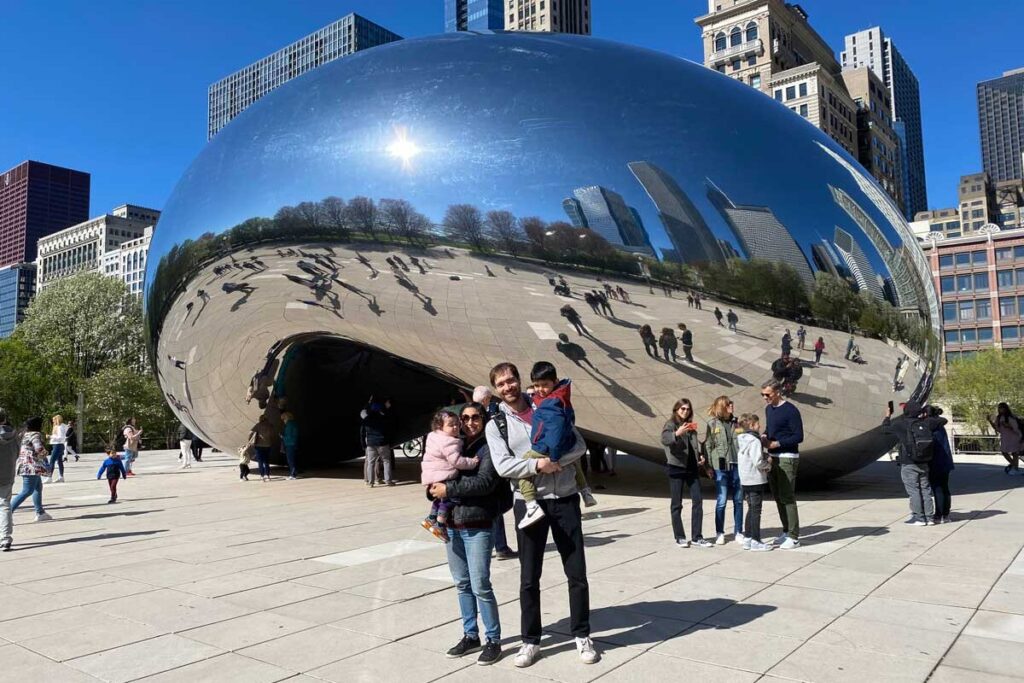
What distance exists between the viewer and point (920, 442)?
7.77 m

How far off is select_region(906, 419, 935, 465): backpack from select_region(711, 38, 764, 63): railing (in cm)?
9746

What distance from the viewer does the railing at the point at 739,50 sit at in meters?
94.1

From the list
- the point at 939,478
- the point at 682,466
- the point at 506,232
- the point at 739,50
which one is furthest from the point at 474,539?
the point at 739,50

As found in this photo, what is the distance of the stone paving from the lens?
389 cm

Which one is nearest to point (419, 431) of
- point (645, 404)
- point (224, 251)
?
point (224, 251)

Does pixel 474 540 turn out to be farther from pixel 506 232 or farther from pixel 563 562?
pixel 506 232

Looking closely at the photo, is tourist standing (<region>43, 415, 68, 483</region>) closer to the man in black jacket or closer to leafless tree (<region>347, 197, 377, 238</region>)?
leafless tree (<region>347, 197, 377, 238</region>)

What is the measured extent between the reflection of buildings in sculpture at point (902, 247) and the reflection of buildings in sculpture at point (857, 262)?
451 mm

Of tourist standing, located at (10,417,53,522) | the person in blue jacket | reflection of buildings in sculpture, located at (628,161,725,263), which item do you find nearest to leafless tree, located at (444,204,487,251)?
reflection of buildings in sculpture, located at (628,161,725,263)

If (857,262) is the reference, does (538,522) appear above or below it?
below

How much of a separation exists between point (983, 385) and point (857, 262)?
53699mm

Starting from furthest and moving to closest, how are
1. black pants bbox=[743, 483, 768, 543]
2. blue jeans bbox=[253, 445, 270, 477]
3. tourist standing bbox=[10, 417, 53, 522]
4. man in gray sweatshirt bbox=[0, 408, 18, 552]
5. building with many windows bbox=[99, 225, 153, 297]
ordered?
building with many windows bbox=[99, 225, 153, 297] < blue jeans bbox=[253, 445, 270, 477] < tourist standing bbox=[10, 417, 53, 522] < man in gray sweatshirt bbox=[0, 408, 18, 552] < black pants bbox=[743, 483, 768, 543]

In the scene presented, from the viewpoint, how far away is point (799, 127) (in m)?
9.39

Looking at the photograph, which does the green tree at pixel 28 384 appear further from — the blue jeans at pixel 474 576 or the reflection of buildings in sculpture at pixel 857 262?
the blue jeans at pixel 474 576
